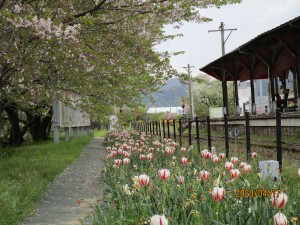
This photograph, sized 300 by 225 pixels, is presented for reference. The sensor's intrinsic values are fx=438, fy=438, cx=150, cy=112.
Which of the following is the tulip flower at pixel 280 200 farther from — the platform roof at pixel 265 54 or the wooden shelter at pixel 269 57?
the wooden shelter at pixel 269 57

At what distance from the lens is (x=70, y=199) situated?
7055 mm

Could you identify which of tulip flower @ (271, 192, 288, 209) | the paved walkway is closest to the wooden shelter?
the paved walkway

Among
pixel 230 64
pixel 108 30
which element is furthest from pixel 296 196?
pixel 230 64

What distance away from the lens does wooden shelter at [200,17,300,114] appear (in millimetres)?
16797

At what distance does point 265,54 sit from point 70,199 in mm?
Result: 15539

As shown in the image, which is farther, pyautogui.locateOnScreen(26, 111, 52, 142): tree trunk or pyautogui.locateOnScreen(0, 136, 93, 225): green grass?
pyautogui.locateOnScreen(26, 111, 52, 142): tree trunk

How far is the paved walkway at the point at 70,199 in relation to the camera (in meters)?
5.65

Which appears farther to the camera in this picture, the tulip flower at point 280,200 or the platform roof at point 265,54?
the platform roof at point 265,54

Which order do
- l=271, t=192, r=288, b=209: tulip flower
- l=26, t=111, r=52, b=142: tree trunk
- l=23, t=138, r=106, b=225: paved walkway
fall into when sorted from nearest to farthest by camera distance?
l=271, t=192, r=288, b=209: tulip flower
l=23, t=138, r=106, b=225: paved walkway
l=26, t=111, r=52, b=142: tree trunk

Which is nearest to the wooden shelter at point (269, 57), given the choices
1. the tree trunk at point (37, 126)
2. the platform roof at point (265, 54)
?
the platform roof at point (265, 54)

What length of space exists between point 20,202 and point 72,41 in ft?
8.59

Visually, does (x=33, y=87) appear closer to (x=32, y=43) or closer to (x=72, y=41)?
(x=32, y=43)
